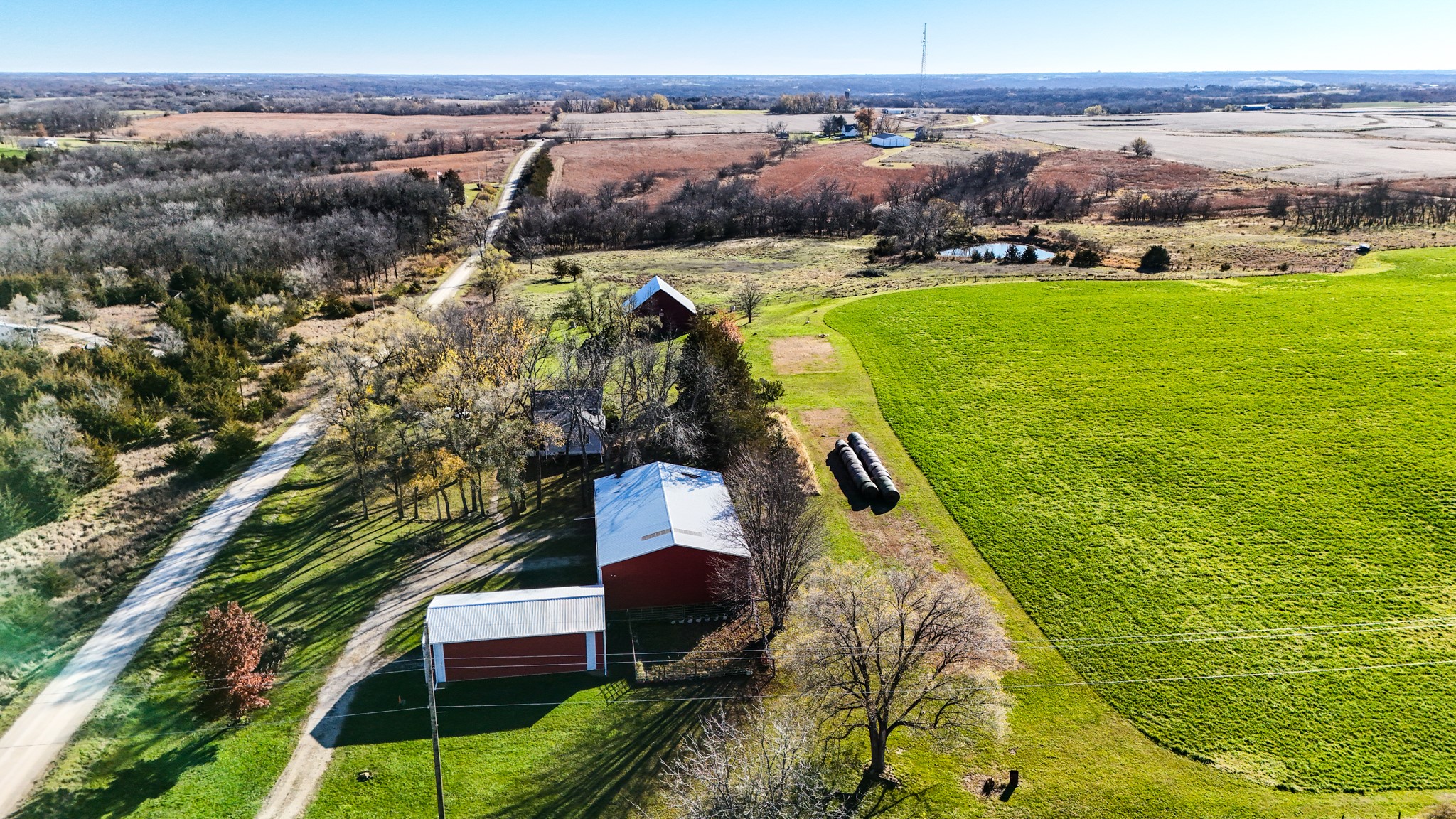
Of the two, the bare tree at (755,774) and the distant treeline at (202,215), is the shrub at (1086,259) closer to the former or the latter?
the bare tree at (755,774)

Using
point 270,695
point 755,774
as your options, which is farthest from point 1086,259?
point 270,695

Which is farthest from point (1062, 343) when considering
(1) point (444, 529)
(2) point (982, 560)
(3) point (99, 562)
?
(3) point (99, 562)

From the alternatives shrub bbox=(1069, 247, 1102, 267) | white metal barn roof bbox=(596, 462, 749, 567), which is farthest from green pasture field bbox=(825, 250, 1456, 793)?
shrub bbox=(1069, 247, 1102, 267)

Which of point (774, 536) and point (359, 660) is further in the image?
point (774, 536)

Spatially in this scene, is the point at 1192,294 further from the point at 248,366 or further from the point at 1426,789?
the point at 248,366

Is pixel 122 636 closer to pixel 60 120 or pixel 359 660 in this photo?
pixel 359 660

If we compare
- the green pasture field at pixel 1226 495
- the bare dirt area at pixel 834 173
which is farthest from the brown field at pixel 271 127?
the green pasture field at pixel 1226 495
